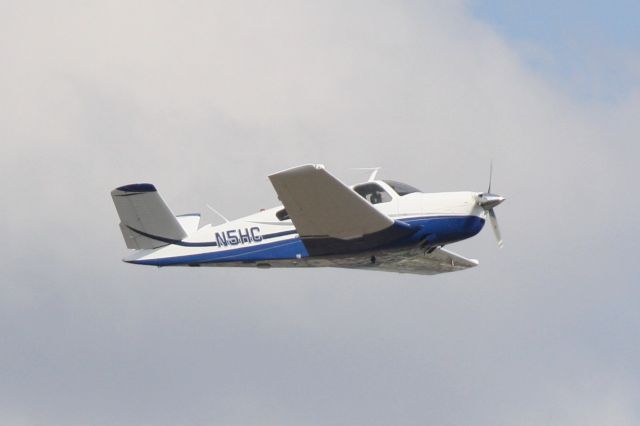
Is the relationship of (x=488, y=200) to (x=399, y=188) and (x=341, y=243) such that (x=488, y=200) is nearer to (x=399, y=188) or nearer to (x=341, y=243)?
(x=399, y=188)

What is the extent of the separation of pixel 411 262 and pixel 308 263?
3.87 m

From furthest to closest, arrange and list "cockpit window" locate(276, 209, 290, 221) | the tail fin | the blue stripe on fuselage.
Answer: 1. the tail fin
2. "cockpit window" locate(276, 209, 290, 221)
3. the blue stripe on fuselage

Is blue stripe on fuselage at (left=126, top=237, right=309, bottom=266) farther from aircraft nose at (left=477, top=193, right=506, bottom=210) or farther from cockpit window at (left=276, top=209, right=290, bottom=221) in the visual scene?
→ aircraft nose at (left=477, top=193, right=506, bottom=210)

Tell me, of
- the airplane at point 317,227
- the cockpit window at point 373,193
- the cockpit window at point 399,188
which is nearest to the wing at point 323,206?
the airplane at point 317,227

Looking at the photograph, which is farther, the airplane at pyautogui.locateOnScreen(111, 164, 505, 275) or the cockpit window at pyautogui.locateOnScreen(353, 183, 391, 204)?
the cockpit window at pyautogui.locateOnScreen(353, 183, 391, 204)

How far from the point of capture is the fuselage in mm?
37594

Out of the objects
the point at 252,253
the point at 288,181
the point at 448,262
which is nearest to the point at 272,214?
the point at 252,253

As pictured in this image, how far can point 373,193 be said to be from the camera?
125 ft

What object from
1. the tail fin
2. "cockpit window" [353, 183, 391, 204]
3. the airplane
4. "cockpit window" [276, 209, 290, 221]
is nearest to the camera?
the airplane

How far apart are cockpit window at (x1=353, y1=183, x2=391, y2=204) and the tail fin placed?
624cm

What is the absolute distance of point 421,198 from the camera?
124 ft

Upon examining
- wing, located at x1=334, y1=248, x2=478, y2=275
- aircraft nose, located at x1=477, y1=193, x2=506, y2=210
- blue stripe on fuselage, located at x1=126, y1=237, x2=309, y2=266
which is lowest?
wing, located at x1=334, y1=248, x2=478, y2=275

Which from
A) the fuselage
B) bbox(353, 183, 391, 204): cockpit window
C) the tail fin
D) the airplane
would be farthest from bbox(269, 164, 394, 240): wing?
the tail fin

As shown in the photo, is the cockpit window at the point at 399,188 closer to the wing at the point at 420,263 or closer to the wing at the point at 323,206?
the wing at the point at 323,206
